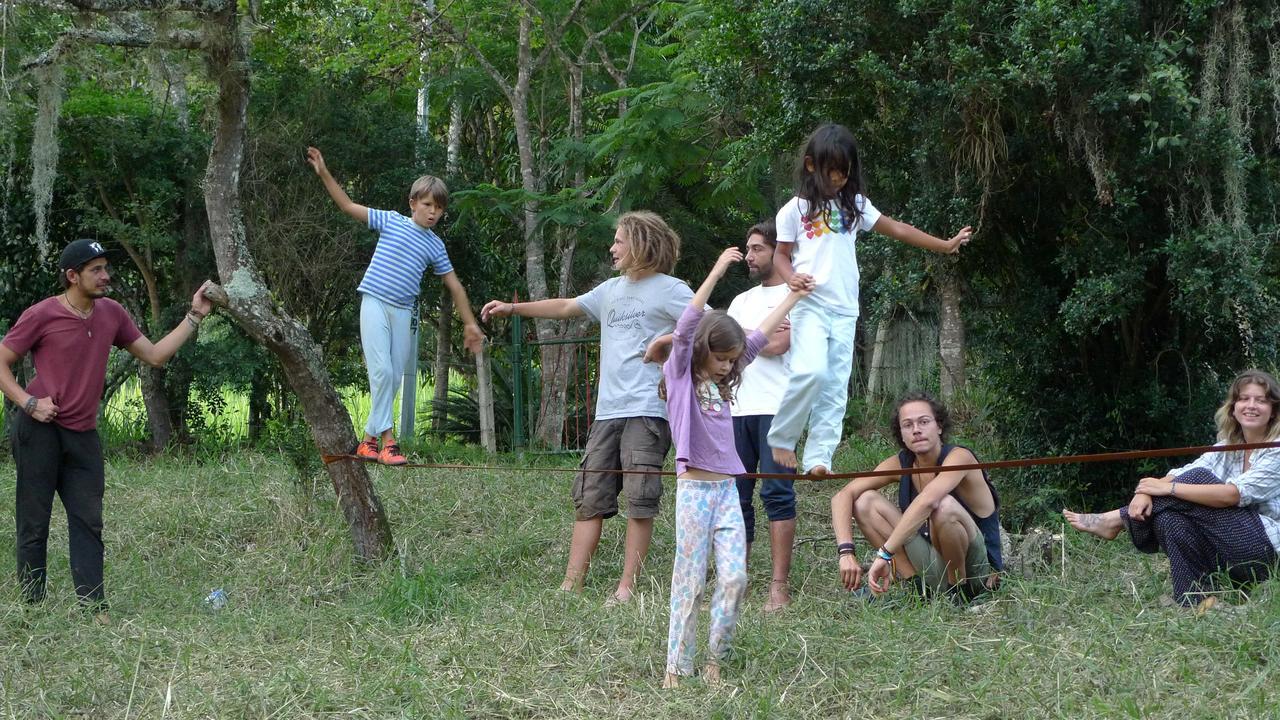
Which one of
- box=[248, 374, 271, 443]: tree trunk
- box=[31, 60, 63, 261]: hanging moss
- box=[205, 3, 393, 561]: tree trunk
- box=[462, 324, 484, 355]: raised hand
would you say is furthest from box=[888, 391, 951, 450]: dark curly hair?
box=[248, 374, 271, 443]: tree trunk

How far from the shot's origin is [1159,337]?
6.90m

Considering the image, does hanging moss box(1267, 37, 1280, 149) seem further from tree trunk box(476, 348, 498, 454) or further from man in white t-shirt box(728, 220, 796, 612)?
tree trunk box(476, 348, 498, 454)

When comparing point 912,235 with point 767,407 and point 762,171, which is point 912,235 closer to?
point 767,407

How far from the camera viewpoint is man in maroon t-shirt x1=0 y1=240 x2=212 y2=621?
17.2 ft

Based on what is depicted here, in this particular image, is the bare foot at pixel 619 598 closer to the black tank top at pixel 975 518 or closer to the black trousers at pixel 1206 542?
the black tank top at pixel 975 518

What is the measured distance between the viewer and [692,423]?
3.86 m

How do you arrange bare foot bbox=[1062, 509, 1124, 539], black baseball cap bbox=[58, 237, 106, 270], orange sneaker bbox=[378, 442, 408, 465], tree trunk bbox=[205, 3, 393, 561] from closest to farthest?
1. bare foot bbox=[1062, 509, 1124, 539]
2. orange sneaker bbox=[378, 442, 408, 465]
3. black baseball cap bbox=[58, 237, 106, 270]
4. tree trunk bbox=[205, 3, 393, 561]

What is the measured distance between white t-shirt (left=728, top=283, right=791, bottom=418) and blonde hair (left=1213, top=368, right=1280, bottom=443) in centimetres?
167

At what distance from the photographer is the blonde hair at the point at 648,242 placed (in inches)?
197

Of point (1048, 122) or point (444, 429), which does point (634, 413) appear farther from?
point (444, 429)

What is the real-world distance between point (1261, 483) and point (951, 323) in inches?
144

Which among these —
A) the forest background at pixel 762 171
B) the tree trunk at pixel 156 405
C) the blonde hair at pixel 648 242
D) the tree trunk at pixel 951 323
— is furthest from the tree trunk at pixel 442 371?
the blonde hair at pixel 648 242

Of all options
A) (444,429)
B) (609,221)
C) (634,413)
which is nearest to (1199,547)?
(634,413)

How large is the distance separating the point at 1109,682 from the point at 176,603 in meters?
4.08
